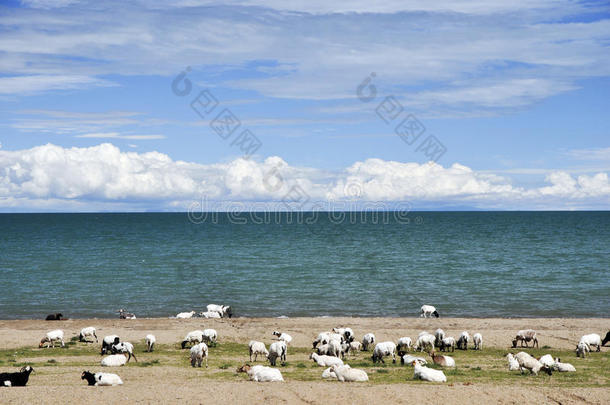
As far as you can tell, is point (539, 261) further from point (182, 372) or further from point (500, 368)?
point (182, 372)

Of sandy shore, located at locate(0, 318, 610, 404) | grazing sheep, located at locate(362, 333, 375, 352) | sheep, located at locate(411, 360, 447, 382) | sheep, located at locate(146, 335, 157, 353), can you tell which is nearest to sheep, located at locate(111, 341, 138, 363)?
sandy shore, located at locate(0, 318, 610, 404)

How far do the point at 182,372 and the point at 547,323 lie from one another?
26091mm

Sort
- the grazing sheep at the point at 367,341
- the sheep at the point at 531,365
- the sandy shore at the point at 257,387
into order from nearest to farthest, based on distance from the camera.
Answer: the sandy shore at the point at 257,387 < the sheep at the point at 531,365 < the grazing sheep at the point at 367,341

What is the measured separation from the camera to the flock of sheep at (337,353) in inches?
830

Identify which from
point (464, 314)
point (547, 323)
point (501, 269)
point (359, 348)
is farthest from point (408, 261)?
point (359, 348)

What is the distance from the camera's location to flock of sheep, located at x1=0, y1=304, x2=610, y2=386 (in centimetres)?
2109

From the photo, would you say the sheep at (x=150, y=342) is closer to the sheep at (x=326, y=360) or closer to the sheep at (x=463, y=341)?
the sheep at (x=326, y=360)

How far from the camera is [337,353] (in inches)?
1055

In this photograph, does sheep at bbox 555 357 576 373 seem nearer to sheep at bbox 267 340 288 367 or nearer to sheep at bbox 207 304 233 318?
sheep at bbox 267 340 288 367

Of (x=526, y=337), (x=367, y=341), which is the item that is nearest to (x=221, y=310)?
(x=367, y=341)

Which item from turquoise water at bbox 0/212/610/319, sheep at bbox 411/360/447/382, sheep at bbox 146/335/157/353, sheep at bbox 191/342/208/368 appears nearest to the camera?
sheep at bbox 411/360/447/382

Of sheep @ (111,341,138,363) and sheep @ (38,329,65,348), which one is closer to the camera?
sheep @ (111,341,138,363)

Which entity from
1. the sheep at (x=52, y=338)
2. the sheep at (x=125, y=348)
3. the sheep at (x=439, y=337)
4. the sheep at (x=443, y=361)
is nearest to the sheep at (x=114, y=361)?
the sheep at (x=125, y=348)

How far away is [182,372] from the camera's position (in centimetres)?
2350
